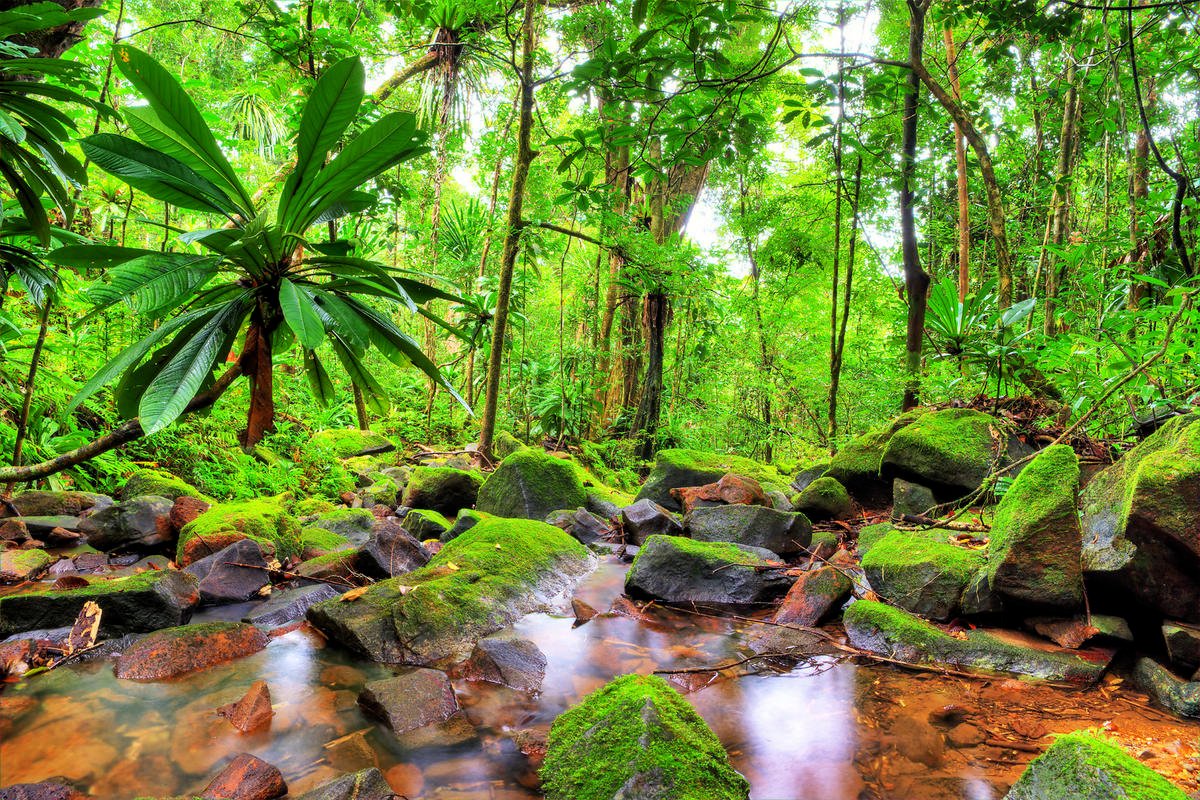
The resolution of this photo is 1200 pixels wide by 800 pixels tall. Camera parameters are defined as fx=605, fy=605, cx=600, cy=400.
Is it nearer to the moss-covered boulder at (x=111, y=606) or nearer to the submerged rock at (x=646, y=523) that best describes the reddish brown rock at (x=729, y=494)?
→ the submerged rock at (x=646, y=523)

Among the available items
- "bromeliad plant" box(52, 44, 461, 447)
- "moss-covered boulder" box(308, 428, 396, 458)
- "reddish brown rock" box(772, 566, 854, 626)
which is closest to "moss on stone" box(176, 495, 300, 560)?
"bromeliad plant" box(52, 44, 461, 447)

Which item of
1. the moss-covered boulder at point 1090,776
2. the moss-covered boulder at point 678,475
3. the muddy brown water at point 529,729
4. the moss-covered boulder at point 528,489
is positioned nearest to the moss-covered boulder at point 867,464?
the moss-covered boulder at point 678,475

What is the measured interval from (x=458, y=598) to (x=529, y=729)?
40.9 inches

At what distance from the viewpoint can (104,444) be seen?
5.10 feet

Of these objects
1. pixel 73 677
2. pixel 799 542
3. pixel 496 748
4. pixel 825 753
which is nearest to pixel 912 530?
pixel 799 542

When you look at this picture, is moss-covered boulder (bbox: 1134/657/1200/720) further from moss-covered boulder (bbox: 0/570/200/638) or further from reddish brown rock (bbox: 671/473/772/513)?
moss-covered boulder (bbox: 0/570/200/638)

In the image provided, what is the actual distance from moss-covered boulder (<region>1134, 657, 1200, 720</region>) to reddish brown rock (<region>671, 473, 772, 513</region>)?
301 centimetres

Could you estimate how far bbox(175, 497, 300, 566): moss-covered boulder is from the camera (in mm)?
3686

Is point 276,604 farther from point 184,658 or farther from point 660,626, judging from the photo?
point 660,626

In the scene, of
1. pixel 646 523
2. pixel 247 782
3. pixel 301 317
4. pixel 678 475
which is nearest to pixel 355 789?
pixel 247 782

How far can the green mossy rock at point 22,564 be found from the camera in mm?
3214

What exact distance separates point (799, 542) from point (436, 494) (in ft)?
10.9

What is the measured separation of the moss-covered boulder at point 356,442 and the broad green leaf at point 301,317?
20.2ft

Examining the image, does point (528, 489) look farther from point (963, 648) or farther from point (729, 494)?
point (963, 648)
